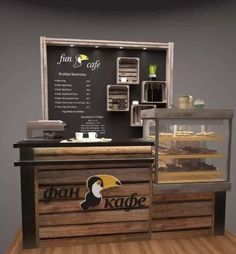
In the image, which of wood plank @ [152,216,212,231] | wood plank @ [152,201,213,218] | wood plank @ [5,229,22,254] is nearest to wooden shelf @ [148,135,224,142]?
wood plank @ [152,201,213,218]

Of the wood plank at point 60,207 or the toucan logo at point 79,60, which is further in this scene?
the toucan logo at point 79,60

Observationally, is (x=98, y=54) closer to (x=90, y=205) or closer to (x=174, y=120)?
(x=174, y=120)

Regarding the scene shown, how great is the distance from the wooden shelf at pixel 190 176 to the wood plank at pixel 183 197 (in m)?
0.17

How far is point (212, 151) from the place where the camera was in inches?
116

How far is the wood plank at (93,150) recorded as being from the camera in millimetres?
2629

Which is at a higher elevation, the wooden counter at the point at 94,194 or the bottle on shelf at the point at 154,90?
the bottle on shelf at the point at 154,90

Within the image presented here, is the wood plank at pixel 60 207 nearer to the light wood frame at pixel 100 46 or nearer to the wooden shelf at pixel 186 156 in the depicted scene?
the wooden shelf at pixel 186 156

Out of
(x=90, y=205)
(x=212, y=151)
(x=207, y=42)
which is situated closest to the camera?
(x=90, y=205)

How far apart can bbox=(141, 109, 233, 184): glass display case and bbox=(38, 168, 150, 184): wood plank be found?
0.58 feet

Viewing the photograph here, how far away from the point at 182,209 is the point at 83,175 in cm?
122

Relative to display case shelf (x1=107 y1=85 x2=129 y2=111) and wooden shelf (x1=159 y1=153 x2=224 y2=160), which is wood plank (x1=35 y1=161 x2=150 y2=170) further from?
display case shelf (x1=107 y1=85 x2=129 y2=111)

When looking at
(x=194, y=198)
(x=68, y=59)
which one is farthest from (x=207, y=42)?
(x=194, y=198)

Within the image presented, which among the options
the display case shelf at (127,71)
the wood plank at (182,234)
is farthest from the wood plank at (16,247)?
the display case shelf at (127,71)

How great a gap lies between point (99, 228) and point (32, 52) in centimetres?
312
